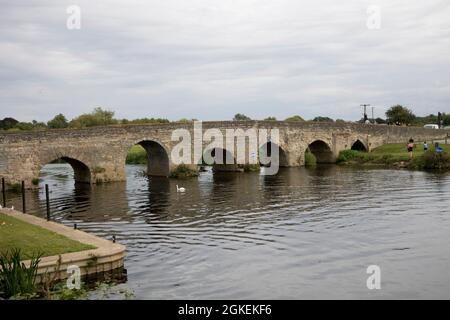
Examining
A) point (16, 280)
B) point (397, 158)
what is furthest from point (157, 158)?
point (16, 280)

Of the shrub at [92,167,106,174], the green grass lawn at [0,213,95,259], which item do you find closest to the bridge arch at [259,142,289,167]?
the shrub at [92,167,106,174]

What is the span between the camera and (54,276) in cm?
1416

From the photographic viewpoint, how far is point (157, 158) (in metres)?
45.9

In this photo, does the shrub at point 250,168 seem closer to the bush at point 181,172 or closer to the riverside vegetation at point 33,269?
the bush at point 181,172

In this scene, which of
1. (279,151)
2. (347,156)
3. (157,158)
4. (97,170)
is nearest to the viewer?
(97,170)

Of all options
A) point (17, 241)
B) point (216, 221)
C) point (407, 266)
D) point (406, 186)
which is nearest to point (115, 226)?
point (216, 221)

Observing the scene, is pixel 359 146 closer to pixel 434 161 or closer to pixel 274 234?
pixel 434 161

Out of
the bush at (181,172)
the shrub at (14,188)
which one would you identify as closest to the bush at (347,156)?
the bush at (181,172)

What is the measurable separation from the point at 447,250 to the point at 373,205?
938cm

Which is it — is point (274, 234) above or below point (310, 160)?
below

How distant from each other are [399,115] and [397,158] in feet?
131

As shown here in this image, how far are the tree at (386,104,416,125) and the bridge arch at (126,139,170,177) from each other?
181 feet

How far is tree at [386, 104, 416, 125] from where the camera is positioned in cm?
8938
